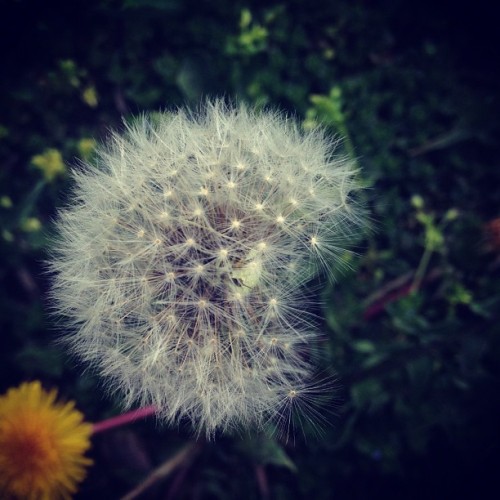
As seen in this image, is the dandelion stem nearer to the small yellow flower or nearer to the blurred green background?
the blurred green background

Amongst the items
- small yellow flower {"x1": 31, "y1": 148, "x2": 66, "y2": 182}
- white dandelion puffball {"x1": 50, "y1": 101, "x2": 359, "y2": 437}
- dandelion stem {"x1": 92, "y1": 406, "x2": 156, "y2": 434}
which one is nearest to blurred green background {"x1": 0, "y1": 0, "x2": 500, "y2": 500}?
small yellow flower {"x1": 31, "y1": 148, "x2": 66, "y2": 182}

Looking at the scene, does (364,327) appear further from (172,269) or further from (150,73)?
(150,73)

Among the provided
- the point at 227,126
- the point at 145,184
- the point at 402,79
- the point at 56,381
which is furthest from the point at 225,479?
the point at 402,79

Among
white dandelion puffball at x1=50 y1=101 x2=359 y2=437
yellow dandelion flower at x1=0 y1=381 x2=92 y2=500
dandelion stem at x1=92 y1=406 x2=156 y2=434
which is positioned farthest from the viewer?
dandelion stem at x1=92 y1=406 x2=156 y2=434

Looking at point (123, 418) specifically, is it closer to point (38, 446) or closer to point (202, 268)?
point (38, 446)

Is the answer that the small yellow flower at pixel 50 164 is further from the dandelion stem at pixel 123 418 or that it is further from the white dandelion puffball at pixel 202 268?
the dandelion stem at pixel 123 418

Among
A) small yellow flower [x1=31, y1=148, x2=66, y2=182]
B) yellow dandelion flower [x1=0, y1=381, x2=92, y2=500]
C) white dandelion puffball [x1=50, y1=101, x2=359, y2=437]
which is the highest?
small yellow flower [x1=31, y1=148, x2=66, y2=182]
